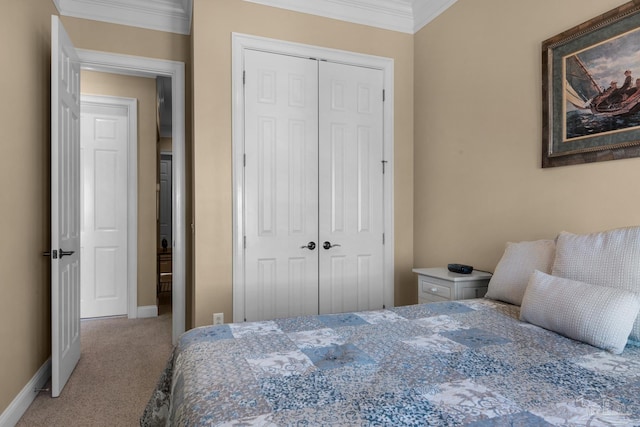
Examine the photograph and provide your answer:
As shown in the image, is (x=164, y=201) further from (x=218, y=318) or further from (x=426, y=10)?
(x=426, y=10)

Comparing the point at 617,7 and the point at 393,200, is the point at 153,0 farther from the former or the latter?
the point at 617,7

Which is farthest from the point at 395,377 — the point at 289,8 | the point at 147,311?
the point at 147,311

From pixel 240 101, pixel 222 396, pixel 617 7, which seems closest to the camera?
pixel 222 396

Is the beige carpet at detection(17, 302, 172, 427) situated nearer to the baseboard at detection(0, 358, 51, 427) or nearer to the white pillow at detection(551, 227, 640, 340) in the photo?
the baseboard at detection(0, 358, 51, 427)

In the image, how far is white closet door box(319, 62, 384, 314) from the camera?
3250 millimetres

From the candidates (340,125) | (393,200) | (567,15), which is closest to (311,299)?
(393,200)

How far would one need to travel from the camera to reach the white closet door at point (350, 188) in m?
3.25

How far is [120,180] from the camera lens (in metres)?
4.44

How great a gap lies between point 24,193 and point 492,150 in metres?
2.91

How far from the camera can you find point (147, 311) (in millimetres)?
4461

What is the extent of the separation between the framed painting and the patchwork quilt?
990 millimetres

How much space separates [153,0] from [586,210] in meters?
3.40

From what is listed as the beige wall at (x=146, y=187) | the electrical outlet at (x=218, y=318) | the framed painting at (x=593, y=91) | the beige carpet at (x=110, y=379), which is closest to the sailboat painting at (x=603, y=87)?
the framed painting at (x=593, y=91)

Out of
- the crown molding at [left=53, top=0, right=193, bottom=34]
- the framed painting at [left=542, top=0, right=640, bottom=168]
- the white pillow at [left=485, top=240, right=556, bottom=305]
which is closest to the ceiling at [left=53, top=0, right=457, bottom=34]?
the crown molding at [left=53, top=0, right=193, bottom=34]
